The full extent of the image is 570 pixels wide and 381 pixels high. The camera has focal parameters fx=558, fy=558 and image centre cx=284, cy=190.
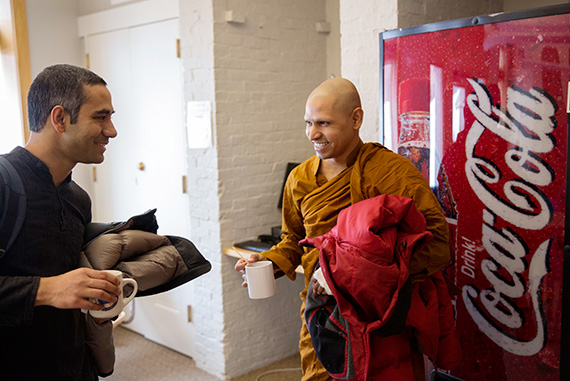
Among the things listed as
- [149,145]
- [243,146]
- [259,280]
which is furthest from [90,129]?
[149,145]

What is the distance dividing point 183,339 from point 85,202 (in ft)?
7.70

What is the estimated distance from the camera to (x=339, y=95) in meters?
1.96

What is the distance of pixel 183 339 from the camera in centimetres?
388

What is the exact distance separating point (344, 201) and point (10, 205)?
1.05 meters

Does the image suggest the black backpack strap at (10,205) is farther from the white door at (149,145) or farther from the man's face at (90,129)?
the white door at (149,145)

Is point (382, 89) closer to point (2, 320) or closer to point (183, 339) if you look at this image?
point (2, 320)

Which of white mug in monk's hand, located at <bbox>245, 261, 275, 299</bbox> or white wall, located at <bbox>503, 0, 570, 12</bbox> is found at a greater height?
white wall, located at <bbox>503, 0, 570, 12</bbox>

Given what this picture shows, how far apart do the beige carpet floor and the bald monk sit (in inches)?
64.4

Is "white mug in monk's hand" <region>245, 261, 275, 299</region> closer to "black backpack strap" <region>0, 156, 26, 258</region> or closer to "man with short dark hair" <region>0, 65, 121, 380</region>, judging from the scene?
"man with short dark hair" <region>0, 65, 121, 380</region>

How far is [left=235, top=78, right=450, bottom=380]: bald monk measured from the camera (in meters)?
1.82

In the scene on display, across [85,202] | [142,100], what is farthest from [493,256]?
[142,100]

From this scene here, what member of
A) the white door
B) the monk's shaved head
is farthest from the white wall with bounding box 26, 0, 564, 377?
the monk's shaved head

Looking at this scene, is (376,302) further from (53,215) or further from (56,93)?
(56,93)

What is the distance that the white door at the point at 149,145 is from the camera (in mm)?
3760
